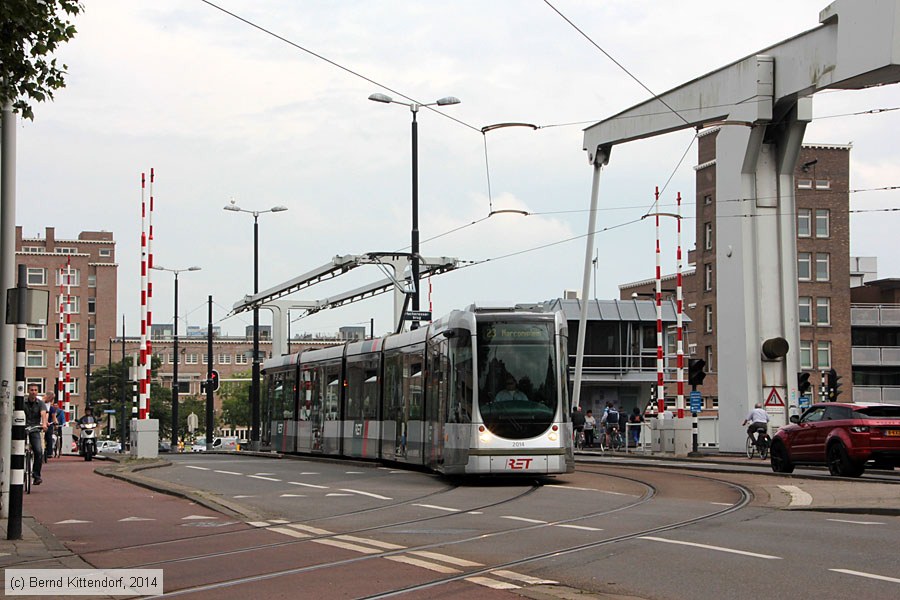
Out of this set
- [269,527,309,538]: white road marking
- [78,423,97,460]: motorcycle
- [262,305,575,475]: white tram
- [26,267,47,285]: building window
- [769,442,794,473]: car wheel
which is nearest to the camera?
[269,527,309,538]: white road marking

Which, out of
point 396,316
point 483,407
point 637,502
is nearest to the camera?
point 637,502

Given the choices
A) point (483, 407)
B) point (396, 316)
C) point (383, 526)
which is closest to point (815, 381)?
point (396, 316)

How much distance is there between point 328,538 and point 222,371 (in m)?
147

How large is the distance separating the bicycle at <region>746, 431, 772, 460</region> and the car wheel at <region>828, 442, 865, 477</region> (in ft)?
20.9

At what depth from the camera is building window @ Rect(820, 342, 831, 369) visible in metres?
74.9

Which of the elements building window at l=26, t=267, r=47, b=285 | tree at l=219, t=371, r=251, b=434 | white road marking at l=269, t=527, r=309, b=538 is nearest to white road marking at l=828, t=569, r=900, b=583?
white road marking at l=269, t=527, r=309, b=538

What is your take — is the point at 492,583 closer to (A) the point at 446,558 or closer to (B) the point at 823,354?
(A) the point at 446,558

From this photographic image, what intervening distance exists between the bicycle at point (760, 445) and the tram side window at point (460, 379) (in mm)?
11558

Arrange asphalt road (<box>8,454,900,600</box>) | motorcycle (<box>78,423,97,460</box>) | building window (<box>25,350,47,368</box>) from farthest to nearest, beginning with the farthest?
building window (<box>25,350,47,368</box>) → motorcycle (<box>78,423,97,460</box>) → asphalt road (<box>8,454,900,600</box>)

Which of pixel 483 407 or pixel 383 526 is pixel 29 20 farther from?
pixel 483 407

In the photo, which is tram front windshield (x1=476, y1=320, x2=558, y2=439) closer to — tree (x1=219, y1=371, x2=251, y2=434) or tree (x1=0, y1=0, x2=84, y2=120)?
tree (x1=0, y1=0, x2=84, y2=120)

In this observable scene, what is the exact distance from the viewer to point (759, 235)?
1271 inches

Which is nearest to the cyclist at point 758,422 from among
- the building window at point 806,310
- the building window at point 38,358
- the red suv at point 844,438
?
the red suv at point 844,438

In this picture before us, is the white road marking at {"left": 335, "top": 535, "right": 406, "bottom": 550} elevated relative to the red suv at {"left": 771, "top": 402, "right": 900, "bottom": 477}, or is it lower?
lower
